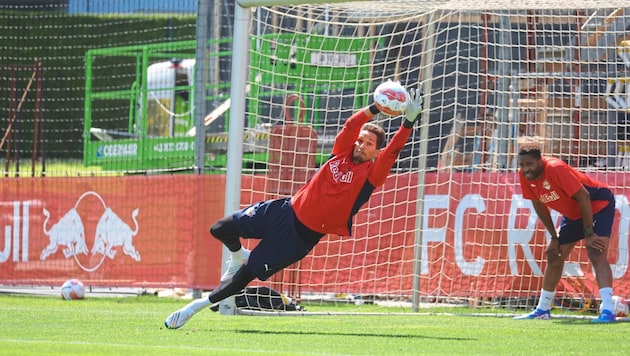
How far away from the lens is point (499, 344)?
341 inches

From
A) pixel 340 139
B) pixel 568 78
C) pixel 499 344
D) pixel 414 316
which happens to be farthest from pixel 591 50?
pixel 499 344

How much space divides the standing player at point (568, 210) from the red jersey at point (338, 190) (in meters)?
2.00

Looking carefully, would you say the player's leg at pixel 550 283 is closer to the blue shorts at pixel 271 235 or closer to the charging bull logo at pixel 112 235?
the blue shorts at pixel 271 235

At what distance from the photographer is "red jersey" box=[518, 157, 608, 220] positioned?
1083 cm

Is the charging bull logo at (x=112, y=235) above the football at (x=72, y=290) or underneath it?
above

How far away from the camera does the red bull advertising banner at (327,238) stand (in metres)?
12.9

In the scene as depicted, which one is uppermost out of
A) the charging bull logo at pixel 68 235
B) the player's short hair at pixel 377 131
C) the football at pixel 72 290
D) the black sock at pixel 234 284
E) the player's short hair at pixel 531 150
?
the player's short hair at pixel 377 131

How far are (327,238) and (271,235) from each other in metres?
3.88

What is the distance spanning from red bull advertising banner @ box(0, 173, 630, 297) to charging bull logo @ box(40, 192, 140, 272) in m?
0.01

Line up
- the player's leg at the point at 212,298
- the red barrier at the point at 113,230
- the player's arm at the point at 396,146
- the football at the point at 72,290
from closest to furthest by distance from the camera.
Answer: the player's arm at the point at 396,146 < the player's leg at the point at 212,298 < the football at the point at 72,290 < the red barrier at the point at 113,230

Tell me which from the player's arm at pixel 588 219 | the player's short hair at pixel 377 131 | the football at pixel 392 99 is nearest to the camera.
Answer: the football at pixel 392 99

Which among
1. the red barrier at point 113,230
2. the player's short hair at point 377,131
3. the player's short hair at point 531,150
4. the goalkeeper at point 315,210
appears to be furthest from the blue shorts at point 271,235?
the red barrier at point 113,230

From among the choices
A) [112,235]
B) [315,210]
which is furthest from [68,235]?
[315,210]

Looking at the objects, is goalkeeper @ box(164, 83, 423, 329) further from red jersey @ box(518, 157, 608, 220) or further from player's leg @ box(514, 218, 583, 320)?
player's leg @ box(514, 218, 583, 320)
